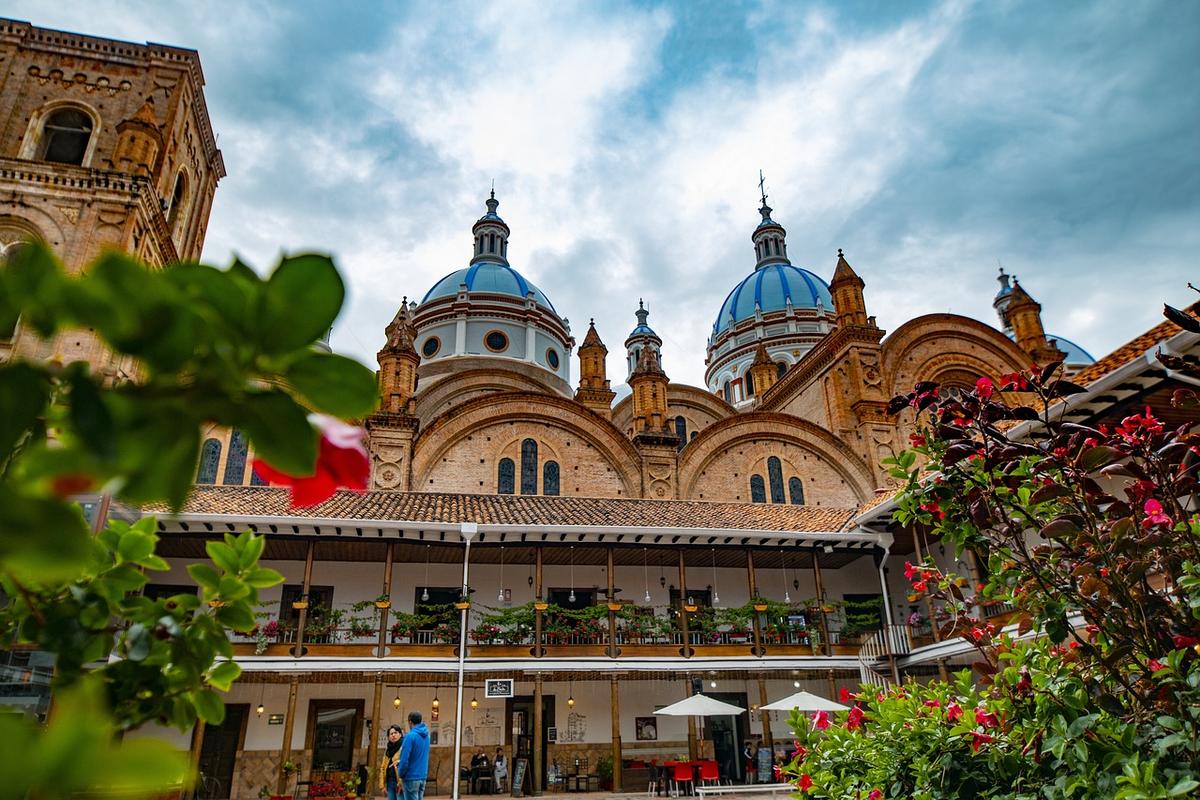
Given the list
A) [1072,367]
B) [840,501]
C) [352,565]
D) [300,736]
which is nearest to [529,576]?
[352,565]

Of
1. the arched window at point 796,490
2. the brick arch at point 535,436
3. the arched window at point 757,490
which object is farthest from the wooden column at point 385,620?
the arched window at point 796,490

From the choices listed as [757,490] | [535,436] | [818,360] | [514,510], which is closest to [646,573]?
[514,510]

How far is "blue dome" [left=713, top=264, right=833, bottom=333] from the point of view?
4947 cm

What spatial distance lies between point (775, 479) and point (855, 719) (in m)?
22.7

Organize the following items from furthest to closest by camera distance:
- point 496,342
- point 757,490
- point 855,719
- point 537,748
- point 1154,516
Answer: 1. point 496,342
2. point 757,490
3. point 537,748
4. point 855,719
5. point 1154,516

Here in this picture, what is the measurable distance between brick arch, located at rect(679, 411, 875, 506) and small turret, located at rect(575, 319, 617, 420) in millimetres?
5283

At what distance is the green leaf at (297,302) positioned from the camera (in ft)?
3.15

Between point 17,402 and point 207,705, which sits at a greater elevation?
point 17,402

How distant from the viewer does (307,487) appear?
1149 millimetres

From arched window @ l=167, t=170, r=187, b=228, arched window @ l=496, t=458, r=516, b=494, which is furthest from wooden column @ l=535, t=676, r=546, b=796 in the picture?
arched window @ l=167, t=170, r=187, b=228

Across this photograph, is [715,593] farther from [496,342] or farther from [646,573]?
[496,342]

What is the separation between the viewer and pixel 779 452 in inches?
1081

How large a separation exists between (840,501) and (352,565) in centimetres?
1682

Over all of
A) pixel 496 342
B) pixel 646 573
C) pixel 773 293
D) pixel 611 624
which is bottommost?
pixel 611 624
